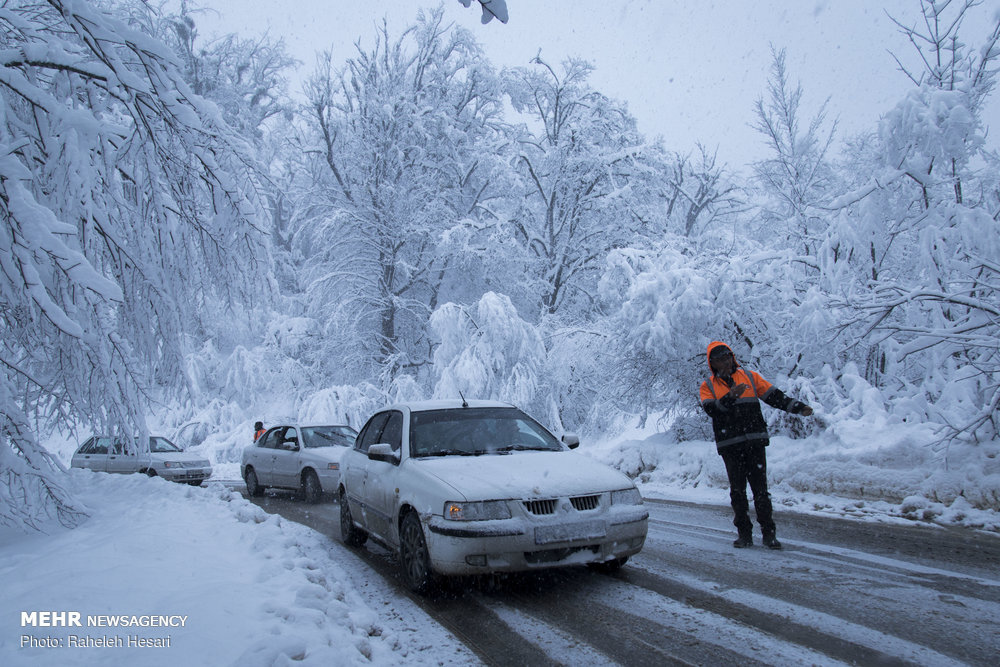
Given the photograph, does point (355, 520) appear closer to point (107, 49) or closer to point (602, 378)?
point (107, 49)

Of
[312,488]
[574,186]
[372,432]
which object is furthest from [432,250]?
[372,432]

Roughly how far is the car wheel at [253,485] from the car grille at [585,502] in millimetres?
9889

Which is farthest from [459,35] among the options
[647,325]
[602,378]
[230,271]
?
[230,271]

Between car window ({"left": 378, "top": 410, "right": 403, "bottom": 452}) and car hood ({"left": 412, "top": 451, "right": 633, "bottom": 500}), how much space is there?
65 cm

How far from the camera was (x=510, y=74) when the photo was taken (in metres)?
21.5

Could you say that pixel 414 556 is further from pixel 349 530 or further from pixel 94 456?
pixel 94 456

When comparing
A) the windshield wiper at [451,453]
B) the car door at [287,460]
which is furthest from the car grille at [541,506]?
the car door at [287,460]

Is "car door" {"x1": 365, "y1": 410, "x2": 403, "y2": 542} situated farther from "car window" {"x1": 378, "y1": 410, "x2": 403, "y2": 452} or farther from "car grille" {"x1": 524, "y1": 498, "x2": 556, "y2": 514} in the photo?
"car grille" {"x1": 524, "y1": 498, "x2": 556, "y2": 514}

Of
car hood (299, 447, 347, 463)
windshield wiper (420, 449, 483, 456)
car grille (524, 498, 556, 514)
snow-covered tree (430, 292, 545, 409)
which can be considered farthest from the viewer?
snow-covered tree (430, 292, 545, 409)

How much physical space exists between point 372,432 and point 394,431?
79cm

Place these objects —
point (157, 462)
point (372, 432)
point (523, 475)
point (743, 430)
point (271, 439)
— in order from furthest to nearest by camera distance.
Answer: point (157, 462), point (271, 439), point (372, 432), point (743, 430), point (523, 475)

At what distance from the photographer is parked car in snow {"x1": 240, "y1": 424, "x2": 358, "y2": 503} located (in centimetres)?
1112

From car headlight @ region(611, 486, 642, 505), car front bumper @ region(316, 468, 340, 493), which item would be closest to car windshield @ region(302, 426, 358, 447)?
car front bumper @ region(316, 468, 340, 493)

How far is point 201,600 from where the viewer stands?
3658mm
